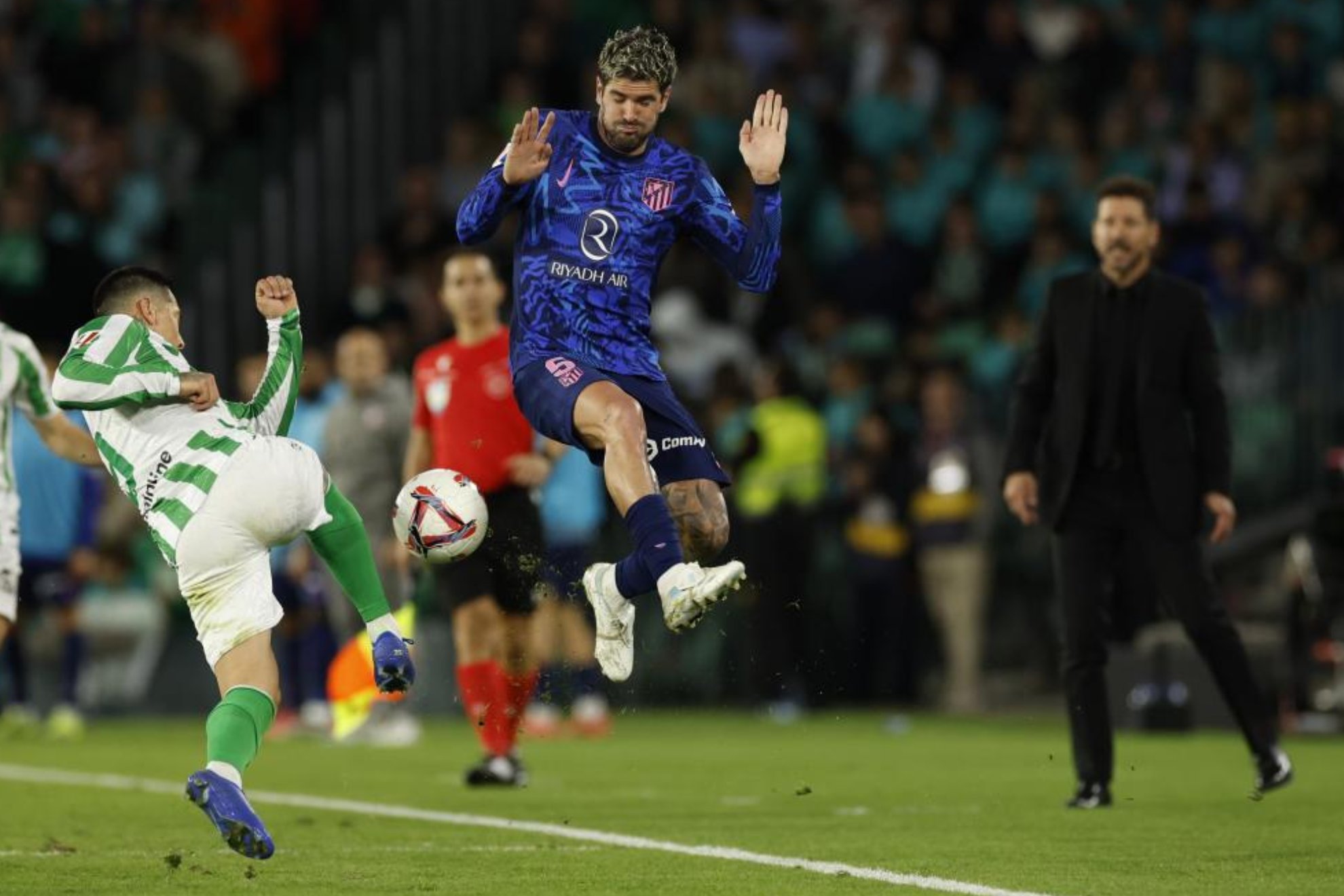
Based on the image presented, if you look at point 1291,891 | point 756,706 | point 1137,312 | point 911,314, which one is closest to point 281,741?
point 756,706

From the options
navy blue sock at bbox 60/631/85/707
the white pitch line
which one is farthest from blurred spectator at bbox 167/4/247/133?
the white pitch line

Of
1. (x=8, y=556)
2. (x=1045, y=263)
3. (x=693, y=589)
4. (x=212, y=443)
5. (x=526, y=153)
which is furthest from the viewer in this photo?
(x=1045, y=263)

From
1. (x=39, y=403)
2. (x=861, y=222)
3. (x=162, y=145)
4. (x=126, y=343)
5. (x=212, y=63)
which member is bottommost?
(x=126, y=343)

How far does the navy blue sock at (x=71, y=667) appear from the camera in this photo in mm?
17484

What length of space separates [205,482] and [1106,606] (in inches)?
163

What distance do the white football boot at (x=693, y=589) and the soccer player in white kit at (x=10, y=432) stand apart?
2.42 meters

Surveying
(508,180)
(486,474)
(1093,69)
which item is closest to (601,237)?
(508,180)

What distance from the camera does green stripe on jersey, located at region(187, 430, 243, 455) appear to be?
796 centimetres

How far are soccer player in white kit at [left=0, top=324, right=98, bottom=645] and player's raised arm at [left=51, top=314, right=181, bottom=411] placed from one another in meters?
1.61

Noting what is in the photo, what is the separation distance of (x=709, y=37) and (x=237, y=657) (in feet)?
44.1

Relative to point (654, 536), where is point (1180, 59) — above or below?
above

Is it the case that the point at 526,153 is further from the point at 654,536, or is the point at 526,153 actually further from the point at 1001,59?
the point at 1001,59

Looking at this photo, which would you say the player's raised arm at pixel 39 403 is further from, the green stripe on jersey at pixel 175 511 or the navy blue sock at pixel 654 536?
the navy blue sock at pixel 654 536

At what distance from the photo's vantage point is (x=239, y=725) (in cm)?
773
